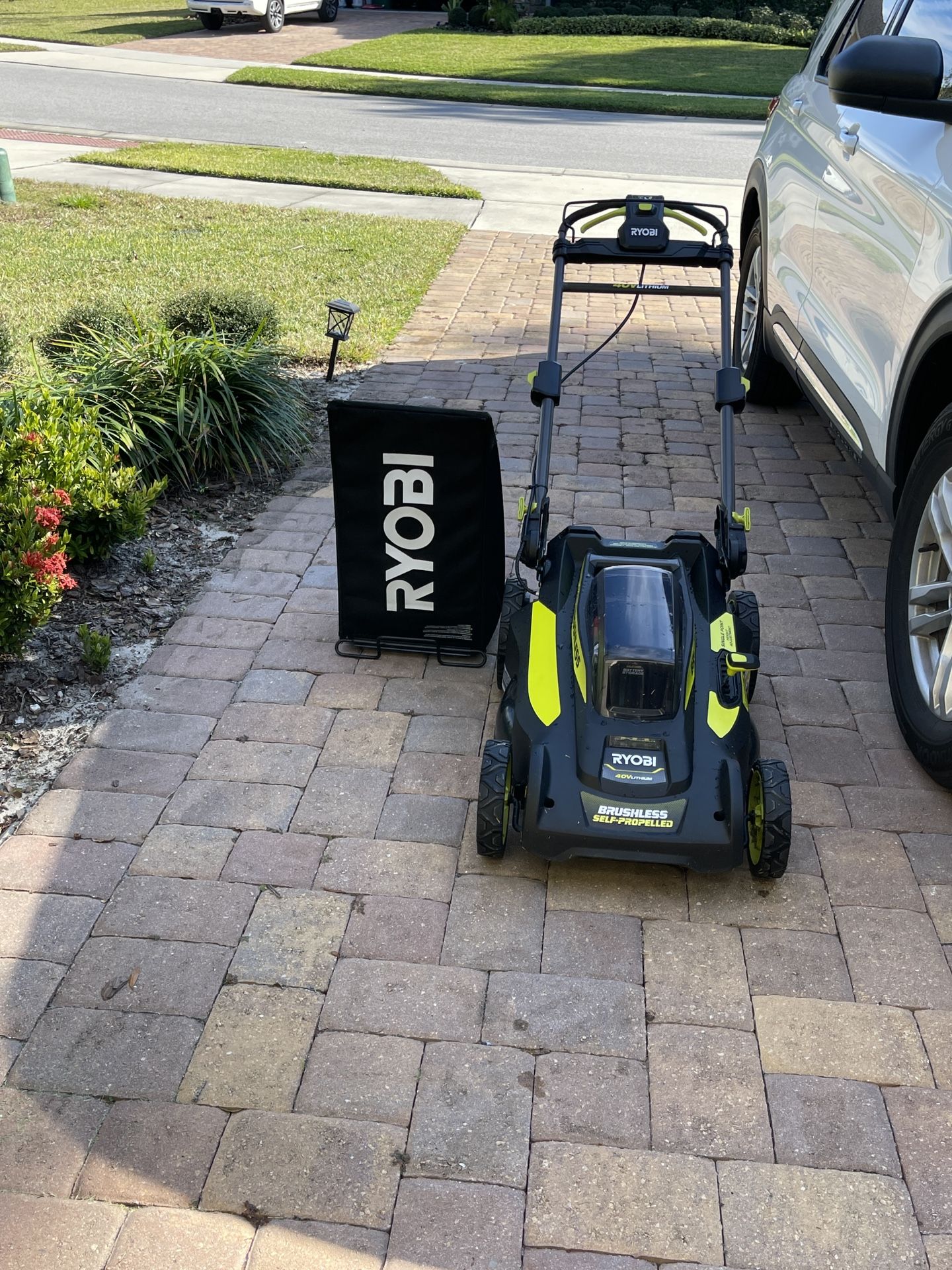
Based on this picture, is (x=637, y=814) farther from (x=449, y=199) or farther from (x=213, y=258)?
(x=449, y=199)

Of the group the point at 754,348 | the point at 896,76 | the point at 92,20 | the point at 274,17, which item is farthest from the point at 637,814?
the point at 92,20

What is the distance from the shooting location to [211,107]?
17500mm

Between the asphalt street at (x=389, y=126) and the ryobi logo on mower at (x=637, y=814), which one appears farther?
the asphalt street at (x=389, y=126)

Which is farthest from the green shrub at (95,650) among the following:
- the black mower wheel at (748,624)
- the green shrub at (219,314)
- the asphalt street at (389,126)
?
the asphalt street at (389,126)

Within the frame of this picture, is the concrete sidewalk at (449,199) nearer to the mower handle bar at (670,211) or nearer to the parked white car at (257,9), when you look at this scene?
the mower handle bar at (670,211)

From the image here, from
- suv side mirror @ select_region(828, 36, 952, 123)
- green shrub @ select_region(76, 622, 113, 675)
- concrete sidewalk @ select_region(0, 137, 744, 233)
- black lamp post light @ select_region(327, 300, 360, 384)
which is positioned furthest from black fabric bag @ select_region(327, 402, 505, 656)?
concrete sidewalk @ select_region(0, 137, 744, 233)

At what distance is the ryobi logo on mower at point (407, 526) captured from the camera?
161 inches

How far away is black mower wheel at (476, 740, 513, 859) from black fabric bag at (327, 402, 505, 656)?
1.07 meters

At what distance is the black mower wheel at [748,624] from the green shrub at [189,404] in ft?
8.78

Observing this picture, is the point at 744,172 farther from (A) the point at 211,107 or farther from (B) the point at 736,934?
(B) the point at 736,934

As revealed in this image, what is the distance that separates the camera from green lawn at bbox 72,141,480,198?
40.9 ft

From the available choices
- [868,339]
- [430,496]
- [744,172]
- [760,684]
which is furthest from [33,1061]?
[744,172]

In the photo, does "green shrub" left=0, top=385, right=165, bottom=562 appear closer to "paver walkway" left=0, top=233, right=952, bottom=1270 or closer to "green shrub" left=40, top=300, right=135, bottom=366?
"paver walkway" left=0, top=233, right=952, bottom=1270

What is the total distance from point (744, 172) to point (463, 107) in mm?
6414
